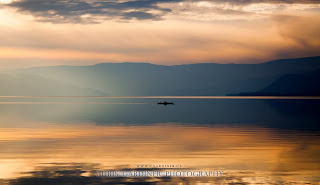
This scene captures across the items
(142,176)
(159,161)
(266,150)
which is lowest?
(142,176)

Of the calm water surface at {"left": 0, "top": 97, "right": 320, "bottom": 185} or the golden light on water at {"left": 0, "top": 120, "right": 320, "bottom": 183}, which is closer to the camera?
the calm water surface at {"left": 0, "top": 97, "right": 320, "bottom": 185}

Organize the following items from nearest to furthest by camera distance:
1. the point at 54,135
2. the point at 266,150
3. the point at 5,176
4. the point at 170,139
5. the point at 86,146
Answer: the point at 5,176
the point at 266,150
the point at 86,146
the point at 170,139
the point at 54,135

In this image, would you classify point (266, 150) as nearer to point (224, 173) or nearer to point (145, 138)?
point (224, 173)

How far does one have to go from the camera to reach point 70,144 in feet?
119

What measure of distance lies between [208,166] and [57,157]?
1109 cm

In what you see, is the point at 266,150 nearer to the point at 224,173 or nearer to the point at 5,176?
the point at 224,173

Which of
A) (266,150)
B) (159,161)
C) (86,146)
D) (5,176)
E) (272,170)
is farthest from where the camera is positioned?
(86,146)

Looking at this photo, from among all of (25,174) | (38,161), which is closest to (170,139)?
(38,161)

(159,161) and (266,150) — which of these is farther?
(266,150)

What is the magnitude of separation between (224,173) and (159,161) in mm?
5512

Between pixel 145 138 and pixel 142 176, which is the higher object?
pixel 145 138

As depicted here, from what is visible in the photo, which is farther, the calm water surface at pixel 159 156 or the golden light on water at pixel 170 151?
the golden light on water at pixel 170 151

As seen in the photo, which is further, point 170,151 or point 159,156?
point 170,151

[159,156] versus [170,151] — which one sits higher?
[170,151]
